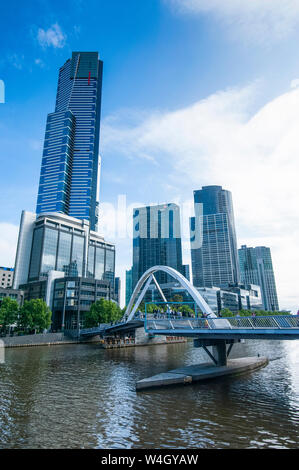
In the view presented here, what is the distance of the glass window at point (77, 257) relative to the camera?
A: 126875 millimetres

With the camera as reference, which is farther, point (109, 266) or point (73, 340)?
point (109, 266)

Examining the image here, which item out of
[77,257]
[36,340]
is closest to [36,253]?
[77,257]

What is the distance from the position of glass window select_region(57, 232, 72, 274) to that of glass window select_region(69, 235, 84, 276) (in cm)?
271

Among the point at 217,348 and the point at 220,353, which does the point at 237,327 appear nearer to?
the point at 217,348

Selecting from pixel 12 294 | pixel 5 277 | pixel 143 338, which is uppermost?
pixel 5 277

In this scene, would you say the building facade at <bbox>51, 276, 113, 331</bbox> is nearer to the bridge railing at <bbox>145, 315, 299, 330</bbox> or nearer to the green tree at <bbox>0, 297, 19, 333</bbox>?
the green tree at <bbox>0, 297, 19, 333</bbox>

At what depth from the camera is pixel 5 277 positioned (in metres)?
163

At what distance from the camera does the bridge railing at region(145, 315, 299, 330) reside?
71.4 feet

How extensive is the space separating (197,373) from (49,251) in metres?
102

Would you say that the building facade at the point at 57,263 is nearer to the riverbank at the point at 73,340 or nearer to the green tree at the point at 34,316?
the green tree at the point at 34,316

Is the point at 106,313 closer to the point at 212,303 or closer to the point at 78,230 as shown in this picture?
the point at 78,230

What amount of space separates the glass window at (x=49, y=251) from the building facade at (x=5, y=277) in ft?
197

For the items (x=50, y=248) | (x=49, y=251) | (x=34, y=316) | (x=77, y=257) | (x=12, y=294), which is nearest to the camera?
(x=34, y=316)

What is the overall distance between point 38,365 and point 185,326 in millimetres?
20062
